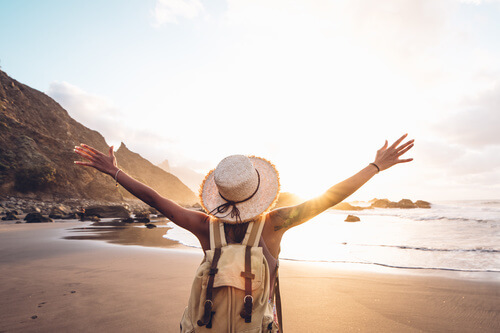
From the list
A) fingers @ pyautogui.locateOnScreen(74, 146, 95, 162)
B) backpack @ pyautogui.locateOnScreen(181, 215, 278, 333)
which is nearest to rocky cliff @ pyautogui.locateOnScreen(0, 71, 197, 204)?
fingers @ pyautogui.locateOnScreen(74, 146, 95, 162)

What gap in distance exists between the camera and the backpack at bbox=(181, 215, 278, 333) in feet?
5.12

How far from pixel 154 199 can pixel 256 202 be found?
2.84ft

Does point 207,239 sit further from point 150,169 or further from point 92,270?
point 150,169

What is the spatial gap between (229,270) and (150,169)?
161789 millimetres

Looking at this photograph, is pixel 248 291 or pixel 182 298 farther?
pixel 182 298

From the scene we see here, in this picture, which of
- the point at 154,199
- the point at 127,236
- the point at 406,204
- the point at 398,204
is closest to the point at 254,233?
the point at 154,199

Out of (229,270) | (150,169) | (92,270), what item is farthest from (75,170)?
(150,169)

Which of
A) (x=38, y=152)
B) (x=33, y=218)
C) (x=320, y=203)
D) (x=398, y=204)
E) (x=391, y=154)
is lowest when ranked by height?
(x=33, y=218)

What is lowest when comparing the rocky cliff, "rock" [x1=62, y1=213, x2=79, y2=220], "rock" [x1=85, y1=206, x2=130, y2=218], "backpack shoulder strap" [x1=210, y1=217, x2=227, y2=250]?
"rock" [x1=62, y1=213, x2=79, y2=220]

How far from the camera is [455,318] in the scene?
12.4 feet

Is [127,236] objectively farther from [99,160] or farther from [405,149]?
[405,149]

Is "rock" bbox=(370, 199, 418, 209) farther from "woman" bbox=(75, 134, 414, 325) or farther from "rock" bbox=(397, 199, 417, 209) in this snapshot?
"woman" bbox=(75, 134, 414, 325)

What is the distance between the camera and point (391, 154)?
206cm

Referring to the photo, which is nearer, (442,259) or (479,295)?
(479,295)
